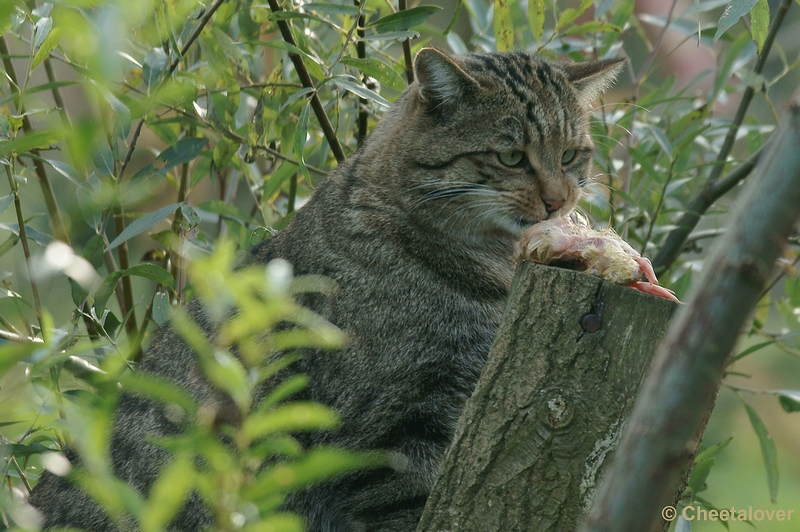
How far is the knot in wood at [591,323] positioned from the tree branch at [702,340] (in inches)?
29.6

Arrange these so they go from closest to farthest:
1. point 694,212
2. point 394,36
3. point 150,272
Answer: point 150,272
point 394,36
point 694,212

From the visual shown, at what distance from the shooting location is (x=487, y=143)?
9.26 ft

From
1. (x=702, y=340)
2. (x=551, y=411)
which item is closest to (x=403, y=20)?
(x=551, y=411)

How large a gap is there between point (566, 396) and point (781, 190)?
85 centimetres

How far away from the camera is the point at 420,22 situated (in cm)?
280

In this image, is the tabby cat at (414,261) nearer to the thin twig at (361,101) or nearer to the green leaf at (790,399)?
the thin twig at (361,101)

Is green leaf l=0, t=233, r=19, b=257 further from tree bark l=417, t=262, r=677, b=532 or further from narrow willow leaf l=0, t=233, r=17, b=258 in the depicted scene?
tree bark l=417, t=262, r=677, b=532

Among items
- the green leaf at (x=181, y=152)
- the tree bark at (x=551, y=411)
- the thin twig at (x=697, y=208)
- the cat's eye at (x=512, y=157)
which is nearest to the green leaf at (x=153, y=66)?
the green leaf at (x=181, y=152)

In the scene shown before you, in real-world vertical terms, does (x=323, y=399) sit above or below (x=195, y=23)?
below

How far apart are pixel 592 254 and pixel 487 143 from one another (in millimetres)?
1146

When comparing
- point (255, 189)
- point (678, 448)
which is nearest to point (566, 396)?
point (678, 448)

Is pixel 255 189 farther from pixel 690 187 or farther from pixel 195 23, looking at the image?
pixel 690 187

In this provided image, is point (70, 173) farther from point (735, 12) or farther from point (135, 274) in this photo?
point (735, 12)

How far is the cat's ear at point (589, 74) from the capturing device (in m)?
3.01
